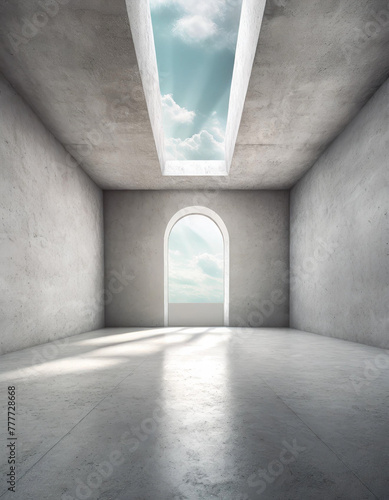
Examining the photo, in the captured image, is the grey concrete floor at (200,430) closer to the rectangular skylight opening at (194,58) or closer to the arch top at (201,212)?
the rectangular skylight opening at (194,58)

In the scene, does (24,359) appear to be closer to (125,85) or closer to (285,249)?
(125,85)

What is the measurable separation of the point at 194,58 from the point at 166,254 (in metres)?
6.58

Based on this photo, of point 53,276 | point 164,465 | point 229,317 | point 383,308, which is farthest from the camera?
point 229,317

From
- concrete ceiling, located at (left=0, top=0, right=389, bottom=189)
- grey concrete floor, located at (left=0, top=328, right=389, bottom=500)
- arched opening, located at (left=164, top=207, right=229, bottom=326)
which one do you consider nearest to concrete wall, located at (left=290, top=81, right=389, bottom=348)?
concrete ceiling, located at (left=0, top=0, right=389, bottom=189)

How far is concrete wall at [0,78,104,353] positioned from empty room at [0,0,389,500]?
0.04m

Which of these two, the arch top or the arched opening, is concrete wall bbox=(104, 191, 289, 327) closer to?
the arch top

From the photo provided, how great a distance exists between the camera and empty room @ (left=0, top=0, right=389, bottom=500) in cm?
163

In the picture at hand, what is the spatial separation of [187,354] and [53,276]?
121 inches

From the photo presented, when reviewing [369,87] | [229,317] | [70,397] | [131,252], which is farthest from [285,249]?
[70,397]

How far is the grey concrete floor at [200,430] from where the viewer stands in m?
1.35

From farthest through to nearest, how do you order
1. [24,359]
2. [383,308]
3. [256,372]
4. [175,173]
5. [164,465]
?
[175,173] < [383,308] < [24,359] < [256,372] < [164,465]

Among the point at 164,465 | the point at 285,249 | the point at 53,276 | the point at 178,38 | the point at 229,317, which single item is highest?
the point at 178,38

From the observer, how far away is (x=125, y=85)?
479 cm

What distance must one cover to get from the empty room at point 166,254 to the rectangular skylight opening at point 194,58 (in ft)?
0.23
